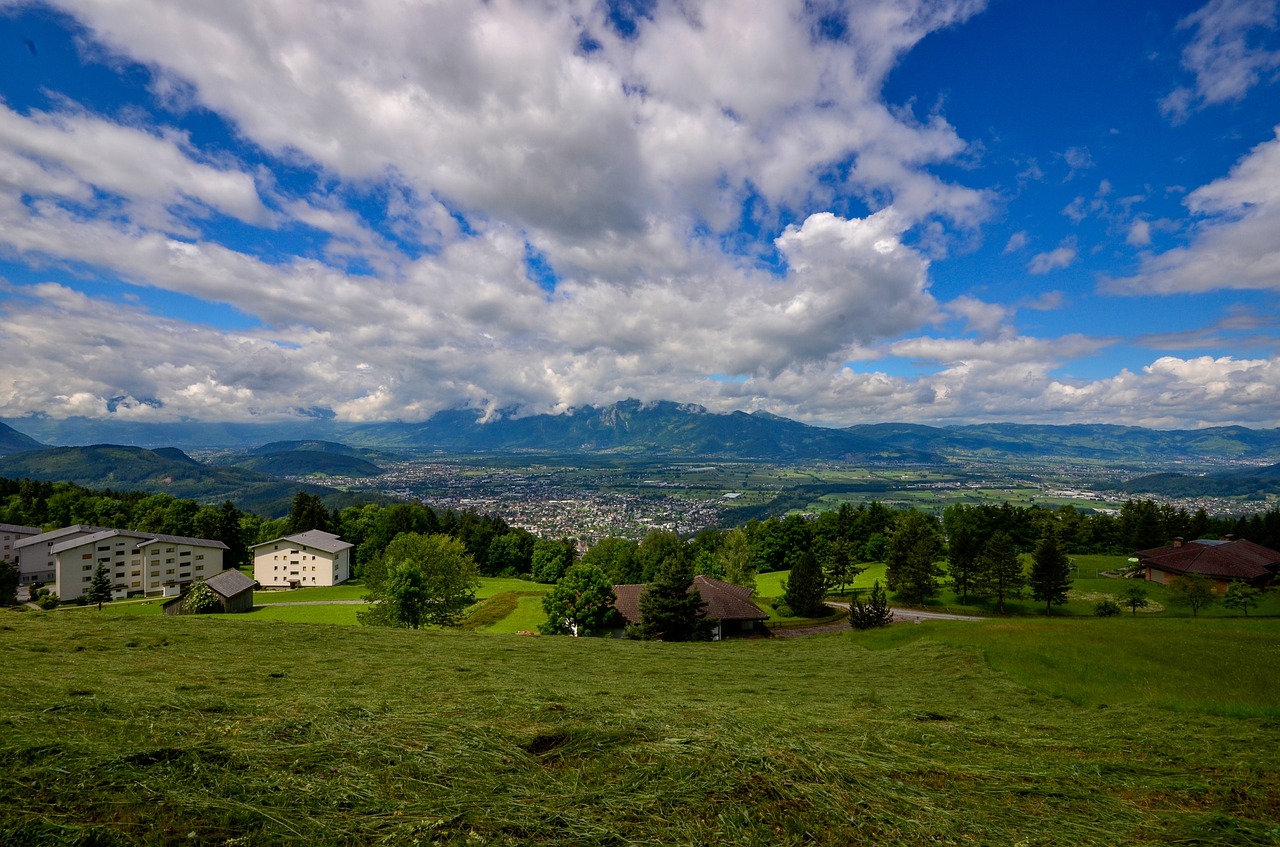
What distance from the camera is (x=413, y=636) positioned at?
2261 cm

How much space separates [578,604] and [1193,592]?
154 feet

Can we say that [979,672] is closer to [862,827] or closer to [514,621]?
[862,827]

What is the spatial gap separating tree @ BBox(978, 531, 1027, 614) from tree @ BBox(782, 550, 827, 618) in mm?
15004

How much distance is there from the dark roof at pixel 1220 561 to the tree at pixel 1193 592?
16.7 feet

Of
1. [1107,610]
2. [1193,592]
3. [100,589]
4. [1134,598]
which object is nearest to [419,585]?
[100,589]

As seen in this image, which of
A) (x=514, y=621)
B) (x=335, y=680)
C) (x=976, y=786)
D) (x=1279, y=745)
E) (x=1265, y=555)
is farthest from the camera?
(x=1265, y=555)

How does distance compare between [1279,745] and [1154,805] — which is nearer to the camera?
[1154,805]

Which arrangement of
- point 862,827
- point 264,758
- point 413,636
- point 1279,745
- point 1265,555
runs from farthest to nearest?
point 1265,555 < point 413,636 < point 1279,745 < point 264,758 < point 862,827

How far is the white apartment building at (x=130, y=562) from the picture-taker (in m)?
60.7

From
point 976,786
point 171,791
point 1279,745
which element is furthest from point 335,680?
point 1279,745

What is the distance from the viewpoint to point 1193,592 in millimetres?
38781

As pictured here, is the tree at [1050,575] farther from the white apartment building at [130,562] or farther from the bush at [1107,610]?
the white apartment building at [130,562]

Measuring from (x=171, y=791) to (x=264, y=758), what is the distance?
1.00 metres

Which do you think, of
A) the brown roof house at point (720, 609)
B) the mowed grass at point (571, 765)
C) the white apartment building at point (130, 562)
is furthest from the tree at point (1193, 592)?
the white apartment building at point (130, 562)
